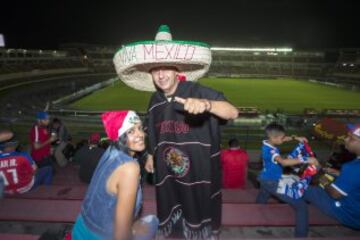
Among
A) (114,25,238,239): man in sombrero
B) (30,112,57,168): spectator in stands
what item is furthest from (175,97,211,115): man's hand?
(30,112,57,168): spectator in stands

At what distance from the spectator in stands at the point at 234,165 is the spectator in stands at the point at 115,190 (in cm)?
355

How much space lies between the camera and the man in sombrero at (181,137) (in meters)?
2.39

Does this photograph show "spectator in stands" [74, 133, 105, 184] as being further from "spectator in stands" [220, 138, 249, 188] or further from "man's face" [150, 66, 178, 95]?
"man's face" [150, 66, 178, 95]

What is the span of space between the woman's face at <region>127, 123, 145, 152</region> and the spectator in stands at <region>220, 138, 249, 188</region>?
11.6ft

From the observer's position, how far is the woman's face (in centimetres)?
228

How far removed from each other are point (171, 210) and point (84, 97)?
94.0 feet

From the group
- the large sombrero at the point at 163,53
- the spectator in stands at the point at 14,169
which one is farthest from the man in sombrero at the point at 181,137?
the spectator in stands at the point at 14,169

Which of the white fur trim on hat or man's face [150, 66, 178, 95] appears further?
man's face [150, 66, 178, 95]

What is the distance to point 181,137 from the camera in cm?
249

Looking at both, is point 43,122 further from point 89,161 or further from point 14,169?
point 89,161

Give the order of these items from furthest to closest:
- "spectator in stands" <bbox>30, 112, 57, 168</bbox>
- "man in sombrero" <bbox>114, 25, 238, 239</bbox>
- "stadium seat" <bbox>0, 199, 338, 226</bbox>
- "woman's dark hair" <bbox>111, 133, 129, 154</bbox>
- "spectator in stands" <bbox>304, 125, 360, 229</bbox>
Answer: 1. "spectator in stands" <bbox>30, 112, 57, 168</bbox>
2. "stadium seat" <bbox>0, 199, 338, 226</bbox>
3. "spectator in stands" <bbox>304, 125, 360, 229</bbox>
4. "man in sombrero" <bbox>114, 25, 238, 239</bbox>
5. "woman's dark hair" <bbox>111, 133, 129, 154</bbox>

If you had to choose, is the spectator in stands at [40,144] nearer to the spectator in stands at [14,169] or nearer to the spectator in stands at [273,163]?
the spectator in stands at [14,169]

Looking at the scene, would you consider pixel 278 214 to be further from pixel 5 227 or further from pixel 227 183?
pixel 5 227

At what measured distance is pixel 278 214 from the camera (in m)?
3.84
